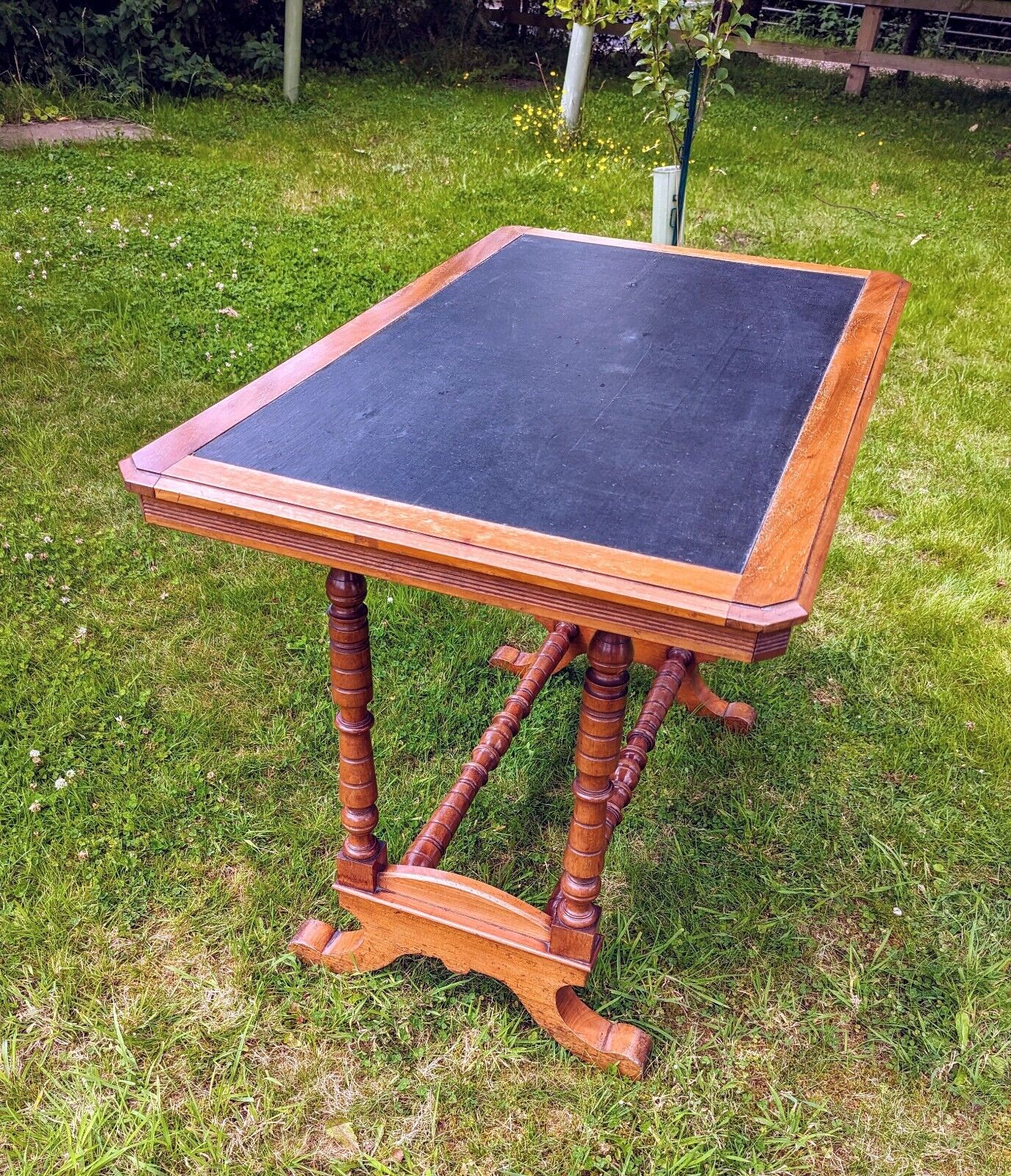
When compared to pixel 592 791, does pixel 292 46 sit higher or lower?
higher

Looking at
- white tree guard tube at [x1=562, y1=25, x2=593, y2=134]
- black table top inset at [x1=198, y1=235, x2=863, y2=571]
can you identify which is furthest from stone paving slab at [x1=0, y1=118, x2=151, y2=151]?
black table top inset at [x1=198, y1=235, x2=863, y2=571]

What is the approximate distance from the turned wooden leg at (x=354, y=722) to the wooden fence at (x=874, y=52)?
790 cm

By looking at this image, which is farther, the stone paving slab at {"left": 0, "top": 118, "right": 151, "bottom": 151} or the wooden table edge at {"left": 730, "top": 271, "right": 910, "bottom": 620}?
the stone paving slab at {"left": 0, "top": 118, "right": 151, "bottom": 151}

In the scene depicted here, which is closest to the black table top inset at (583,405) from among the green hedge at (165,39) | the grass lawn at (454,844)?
the grass lawn at (454,844)

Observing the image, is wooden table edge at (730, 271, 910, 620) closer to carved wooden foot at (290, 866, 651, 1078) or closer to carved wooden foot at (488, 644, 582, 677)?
carved wooden foot at (290, 866, 651, 1078)

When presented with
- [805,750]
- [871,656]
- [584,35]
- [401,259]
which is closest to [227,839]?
[805,750]

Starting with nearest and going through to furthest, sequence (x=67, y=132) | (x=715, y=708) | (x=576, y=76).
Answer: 1. (x=715, y=708)
2. (x=67, y=132)
3. (x=576, y=76)

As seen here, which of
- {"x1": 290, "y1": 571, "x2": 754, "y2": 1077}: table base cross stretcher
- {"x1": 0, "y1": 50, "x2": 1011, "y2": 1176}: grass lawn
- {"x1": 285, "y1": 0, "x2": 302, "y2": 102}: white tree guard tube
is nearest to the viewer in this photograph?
{"x1": 290, "y1": 571, "x2": 754, "y2": 1077}: table base cross stretcher

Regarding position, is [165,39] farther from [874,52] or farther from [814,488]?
[814,488]

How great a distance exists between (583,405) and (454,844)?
1.21 meters

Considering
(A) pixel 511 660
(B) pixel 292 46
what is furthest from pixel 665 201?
(B) pixel 292 46

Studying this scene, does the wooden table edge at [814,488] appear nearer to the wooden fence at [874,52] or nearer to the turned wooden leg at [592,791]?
the turned wooden leg at [592,791]

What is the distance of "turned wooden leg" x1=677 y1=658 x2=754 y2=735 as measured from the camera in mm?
2711

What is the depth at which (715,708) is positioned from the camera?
2.72m
